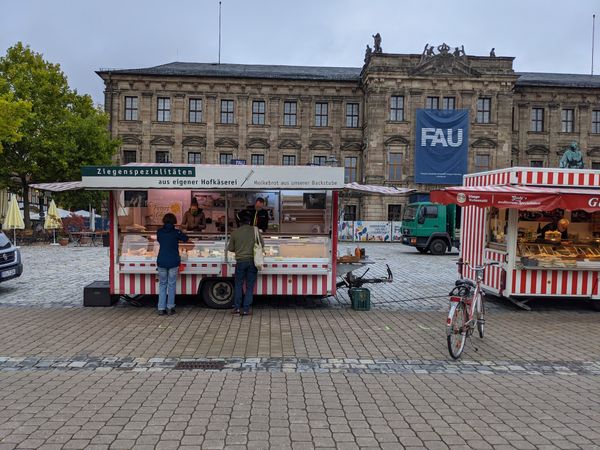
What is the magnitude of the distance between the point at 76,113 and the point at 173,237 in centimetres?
2757

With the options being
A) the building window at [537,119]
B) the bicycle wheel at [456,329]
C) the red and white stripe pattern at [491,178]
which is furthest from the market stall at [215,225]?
the building window at [537,119]

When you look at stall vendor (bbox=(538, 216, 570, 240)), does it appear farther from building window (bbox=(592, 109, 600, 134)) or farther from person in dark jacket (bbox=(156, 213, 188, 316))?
building window (bbox=(592, 109, 600, 134))

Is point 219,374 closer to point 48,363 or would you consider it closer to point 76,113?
point 48,363

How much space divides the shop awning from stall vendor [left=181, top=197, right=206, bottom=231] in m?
4.97

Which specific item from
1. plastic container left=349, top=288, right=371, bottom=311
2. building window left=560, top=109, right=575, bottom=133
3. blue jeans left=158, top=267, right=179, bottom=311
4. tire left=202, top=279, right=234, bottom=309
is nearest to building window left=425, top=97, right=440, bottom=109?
building window left=560, top=109, right=575, bottom=133

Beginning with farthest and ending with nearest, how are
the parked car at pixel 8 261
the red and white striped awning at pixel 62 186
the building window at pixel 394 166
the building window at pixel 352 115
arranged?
the building window at pixel 352 115 < the building window at pixel 394 166 < the parked car at pixel 8 261 < the red and white striped awning at pixel 62 186

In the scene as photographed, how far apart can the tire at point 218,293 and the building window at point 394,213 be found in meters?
31.8

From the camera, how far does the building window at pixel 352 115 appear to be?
4231 centimetres

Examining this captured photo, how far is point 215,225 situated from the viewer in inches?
406

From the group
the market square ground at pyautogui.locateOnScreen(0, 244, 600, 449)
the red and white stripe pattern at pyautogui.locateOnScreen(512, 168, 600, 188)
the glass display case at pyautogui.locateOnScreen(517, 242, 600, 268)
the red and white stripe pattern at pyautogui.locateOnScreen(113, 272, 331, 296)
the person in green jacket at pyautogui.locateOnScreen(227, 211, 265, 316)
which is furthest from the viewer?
the red and white stripe pattern at pyautogui.locateOnScreen(512, 168, 600, 188)

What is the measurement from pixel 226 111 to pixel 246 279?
3493cm

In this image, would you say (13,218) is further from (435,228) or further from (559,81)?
(559,81)

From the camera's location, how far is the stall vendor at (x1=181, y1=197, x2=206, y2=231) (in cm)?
1038

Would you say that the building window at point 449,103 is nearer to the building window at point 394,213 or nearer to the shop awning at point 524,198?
the building window at point 394,213
